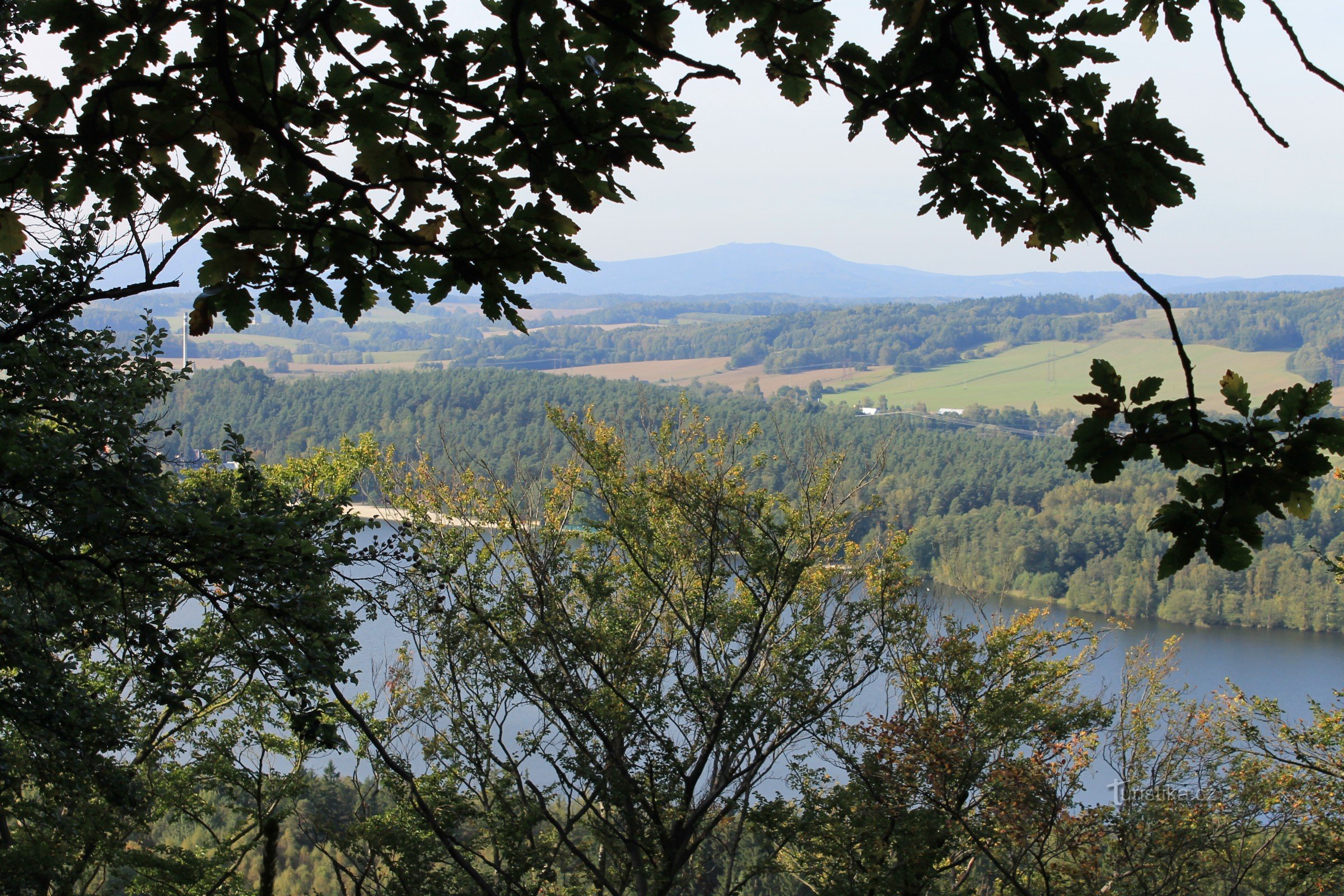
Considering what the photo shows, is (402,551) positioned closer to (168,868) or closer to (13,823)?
(168,868)

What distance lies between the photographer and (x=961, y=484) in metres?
29.4

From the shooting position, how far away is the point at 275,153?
153 cm

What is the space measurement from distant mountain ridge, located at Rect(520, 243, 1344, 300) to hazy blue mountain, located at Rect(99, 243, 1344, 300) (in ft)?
0.55

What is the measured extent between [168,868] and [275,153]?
6.27 metres

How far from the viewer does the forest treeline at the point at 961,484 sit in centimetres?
2566

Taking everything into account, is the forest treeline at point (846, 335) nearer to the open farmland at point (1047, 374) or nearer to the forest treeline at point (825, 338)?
the forest treeline at point (825, 338)

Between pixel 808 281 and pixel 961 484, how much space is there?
11123cm

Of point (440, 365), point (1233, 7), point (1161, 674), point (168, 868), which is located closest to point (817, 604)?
point (1161, 674)

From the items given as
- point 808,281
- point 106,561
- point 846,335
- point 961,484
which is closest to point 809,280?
point 808,281

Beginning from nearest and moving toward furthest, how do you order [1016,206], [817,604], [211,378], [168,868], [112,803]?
[1016,206]
[112,803]
[168,868]
[817,604]
[211,378]

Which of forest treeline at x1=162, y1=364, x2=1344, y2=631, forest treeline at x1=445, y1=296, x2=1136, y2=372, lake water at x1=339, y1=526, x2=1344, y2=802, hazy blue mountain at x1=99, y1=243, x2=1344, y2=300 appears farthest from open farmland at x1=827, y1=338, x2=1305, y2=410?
hazy blue mountain at x1=99, y1=243, x2=1344, y2=300

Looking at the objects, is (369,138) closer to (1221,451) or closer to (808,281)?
(1221,451)

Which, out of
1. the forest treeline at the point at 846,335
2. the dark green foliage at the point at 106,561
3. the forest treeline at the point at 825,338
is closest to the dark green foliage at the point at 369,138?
the dark green foliage at the point at 106,561

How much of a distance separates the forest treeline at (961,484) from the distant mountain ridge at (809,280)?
6400 centimetres
